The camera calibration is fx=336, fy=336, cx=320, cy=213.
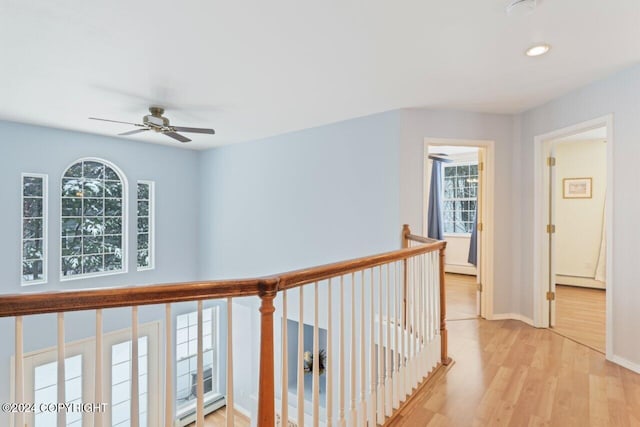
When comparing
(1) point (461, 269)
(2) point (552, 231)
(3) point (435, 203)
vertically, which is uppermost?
(3) point (435, 203)

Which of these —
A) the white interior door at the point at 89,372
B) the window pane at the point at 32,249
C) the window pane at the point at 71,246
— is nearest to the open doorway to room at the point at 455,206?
the white interior door at the point at 89,372

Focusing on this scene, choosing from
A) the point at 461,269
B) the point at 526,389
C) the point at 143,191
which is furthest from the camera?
the point at 461,269

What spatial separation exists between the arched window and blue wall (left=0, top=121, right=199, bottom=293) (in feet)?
0.43

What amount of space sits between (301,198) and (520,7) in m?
3.48

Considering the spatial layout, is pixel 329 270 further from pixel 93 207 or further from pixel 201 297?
pixel 93 207

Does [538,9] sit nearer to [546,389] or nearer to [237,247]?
[546,389]

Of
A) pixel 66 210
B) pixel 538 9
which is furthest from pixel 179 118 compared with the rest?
pixel 538 9

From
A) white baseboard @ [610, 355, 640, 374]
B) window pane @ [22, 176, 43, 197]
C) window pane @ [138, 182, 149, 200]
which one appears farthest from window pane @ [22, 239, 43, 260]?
white baseboard @ [610, 355, 640, 374]

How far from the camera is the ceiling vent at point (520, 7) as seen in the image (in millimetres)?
1846

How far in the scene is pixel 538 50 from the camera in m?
2.42

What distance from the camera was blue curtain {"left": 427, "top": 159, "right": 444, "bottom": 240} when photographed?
264 inches

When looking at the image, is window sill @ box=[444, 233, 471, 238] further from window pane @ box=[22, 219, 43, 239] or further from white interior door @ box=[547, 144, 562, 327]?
window pane @ box=[22, 219, 43, 239]

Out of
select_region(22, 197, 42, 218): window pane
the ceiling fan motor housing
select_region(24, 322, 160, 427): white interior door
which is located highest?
the ceiling fan motor housing

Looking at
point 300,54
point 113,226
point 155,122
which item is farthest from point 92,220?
point 300,54
